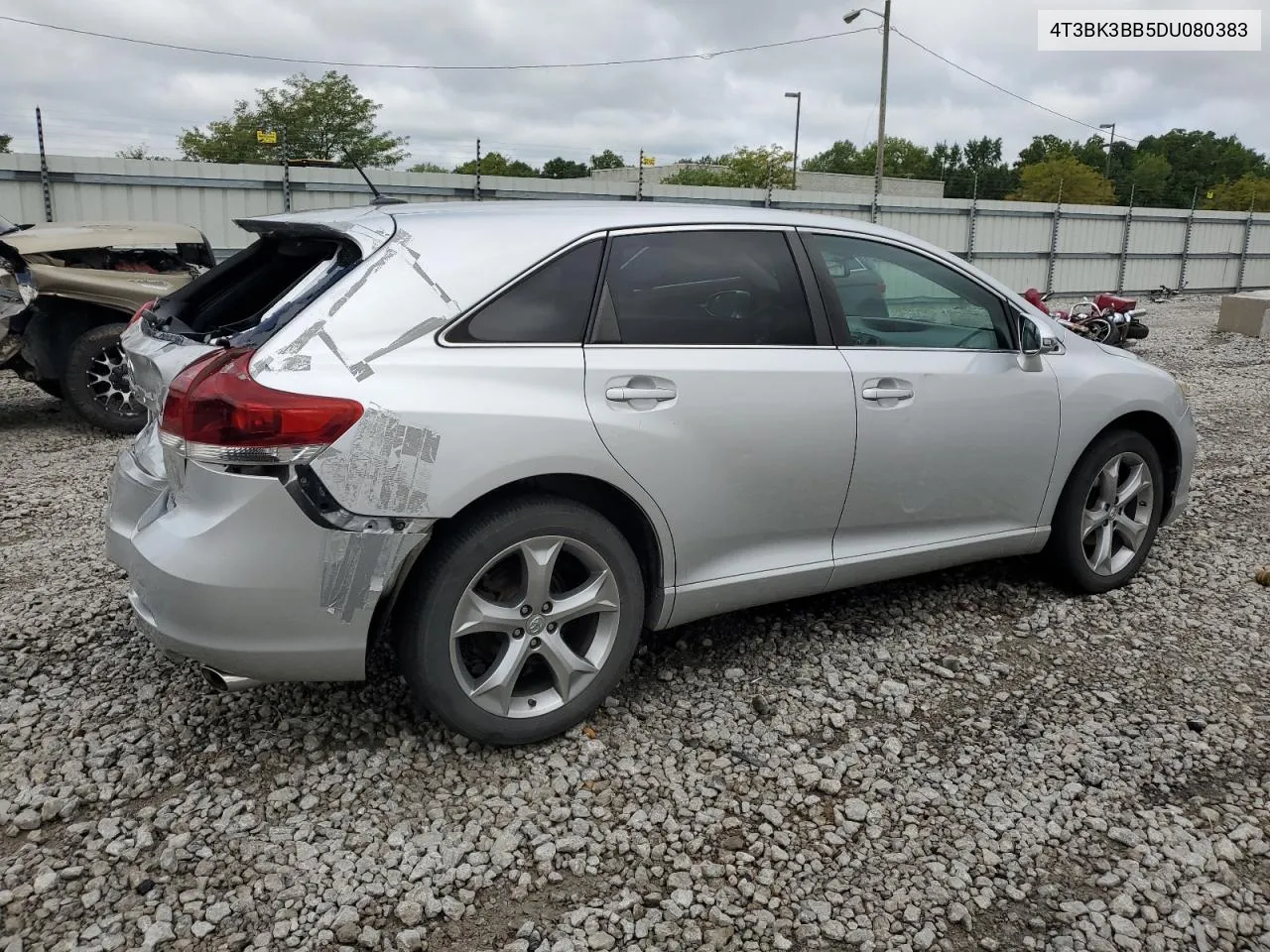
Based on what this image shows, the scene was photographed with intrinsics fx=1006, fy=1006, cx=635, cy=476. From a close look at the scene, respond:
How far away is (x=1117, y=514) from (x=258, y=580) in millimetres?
3556

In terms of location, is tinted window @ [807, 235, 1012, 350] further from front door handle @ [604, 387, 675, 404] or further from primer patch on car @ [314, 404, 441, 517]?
primer patch on car @ [314, 404, 441, 517]

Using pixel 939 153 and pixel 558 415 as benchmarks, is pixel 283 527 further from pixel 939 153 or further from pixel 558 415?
pixel 939 153

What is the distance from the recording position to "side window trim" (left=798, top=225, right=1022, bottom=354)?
356 centimetres

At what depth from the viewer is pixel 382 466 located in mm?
2615

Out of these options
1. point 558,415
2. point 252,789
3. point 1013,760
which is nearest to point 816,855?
point 1013,760

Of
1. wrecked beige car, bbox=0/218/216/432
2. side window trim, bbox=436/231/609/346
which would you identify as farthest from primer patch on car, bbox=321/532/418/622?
wrecked beige car, bbox=0/218/216/432

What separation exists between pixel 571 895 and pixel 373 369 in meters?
1.44

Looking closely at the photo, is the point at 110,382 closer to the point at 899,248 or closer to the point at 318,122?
the point at 899,248

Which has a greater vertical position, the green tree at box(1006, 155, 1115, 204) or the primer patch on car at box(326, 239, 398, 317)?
the green tree at box(1006, 155, 1115, 204)

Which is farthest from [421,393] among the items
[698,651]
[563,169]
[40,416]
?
[563,169]

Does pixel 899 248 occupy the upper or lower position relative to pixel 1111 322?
upper

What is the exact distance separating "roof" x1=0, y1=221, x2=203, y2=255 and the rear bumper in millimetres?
5416

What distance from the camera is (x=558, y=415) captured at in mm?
Answer: 2871

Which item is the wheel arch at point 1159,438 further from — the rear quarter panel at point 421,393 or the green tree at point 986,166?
the green tree at point 986,166
